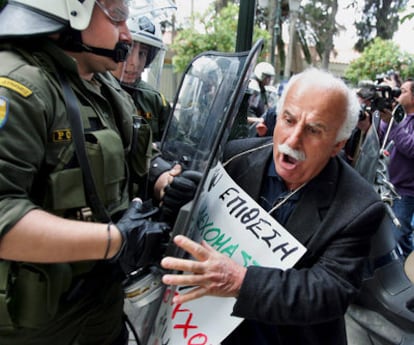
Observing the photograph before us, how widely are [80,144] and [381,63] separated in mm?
19304

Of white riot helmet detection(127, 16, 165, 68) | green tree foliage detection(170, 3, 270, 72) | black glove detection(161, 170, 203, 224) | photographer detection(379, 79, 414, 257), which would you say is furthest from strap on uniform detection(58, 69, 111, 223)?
green tree foliage detection(170, 3, 270, 72)

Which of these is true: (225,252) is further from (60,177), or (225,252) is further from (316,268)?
(60,177)

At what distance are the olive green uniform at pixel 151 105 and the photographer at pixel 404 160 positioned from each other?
2.01 meters

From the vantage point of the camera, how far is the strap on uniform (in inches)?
48.8

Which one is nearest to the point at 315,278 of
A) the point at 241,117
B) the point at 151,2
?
the point at 151,2

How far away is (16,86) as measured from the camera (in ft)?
3.66

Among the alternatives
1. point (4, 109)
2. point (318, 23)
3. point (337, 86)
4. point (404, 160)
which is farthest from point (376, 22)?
point (4, 109)

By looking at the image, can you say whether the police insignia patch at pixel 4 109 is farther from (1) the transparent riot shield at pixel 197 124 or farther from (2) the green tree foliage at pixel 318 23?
(2) the green tree foliage at pixel 318 23

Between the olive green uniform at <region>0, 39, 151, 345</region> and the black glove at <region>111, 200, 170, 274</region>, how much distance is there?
0.20m

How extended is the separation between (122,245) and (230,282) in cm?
37

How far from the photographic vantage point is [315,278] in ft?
4.35

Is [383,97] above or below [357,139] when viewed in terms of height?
above

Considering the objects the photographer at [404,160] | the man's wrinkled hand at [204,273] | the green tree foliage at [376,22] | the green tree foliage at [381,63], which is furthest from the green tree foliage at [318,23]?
the man's wrinkled hand at [204,273]

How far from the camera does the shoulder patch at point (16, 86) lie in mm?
1100
